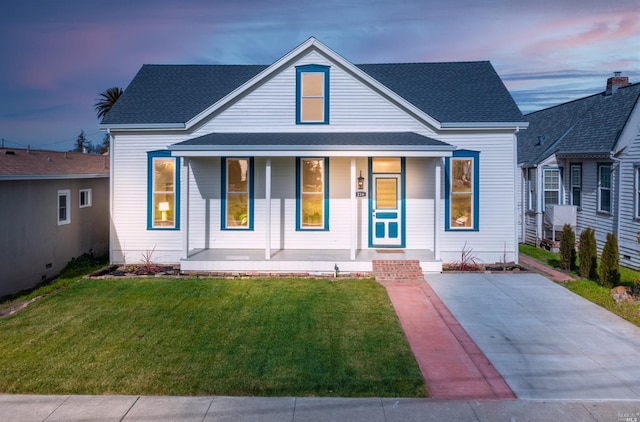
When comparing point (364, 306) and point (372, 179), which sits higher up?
point (372, 179)

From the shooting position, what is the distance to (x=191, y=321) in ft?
28.1

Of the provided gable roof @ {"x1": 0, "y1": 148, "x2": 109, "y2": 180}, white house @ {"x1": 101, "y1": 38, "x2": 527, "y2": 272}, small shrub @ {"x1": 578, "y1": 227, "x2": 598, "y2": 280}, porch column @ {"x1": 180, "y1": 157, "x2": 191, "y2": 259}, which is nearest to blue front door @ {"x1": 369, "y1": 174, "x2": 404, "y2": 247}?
white house @ {"x1": 101, "y1": 38, "x2": 527, "y2": 272}

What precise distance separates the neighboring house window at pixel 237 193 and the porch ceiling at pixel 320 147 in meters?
1.14

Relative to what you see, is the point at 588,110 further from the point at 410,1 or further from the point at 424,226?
the point at 424,226

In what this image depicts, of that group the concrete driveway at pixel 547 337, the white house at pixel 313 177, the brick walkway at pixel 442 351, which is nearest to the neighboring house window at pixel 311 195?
the white house at pixel 313 177

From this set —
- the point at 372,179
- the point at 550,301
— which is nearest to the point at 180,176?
the point at 372,179

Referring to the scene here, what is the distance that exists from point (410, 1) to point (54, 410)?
17409 millimetres

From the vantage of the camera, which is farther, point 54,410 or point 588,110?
point 588,110

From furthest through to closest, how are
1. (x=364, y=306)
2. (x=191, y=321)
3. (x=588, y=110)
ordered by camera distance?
(x=588, y=110) → (x=364, y=306) → (x=191, y=321)

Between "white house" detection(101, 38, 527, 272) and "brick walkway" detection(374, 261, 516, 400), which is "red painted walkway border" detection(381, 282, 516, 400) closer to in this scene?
"brick walkway" detection(374, 261, 516, 400)

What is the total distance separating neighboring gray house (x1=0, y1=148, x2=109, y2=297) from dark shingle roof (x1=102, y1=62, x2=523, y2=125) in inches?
97.7

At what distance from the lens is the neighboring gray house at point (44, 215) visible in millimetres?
11141

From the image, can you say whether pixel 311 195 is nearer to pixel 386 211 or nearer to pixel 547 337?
pixel 386 211

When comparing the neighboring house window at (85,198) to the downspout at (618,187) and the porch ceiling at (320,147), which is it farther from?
the downspout at (618,187)
